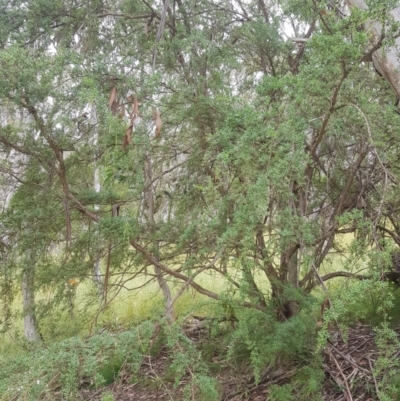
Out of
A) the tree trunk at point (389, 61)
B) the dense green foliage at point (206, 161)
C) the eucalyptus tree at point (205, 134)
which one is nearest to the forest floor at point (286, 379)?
the dense green foliage at point (206, 161)

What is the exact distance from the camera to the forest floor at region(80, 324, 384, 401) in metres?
3.48

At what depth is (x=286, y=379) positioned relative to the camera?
3869 millimetres

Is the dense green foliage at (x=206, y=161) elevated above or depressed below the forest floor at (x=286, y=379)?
above

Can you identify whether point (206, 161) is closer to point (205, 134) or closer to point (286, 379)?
point (205, 134)

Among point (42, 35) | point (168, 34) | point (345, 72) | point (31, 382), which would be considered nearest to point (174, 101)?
point (168, 34)

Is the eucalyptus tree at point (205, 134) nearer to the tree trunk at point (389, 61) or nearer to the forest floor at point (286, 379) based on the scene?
the tree trunk at point (389, 61)

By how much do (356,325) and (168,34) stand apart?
358 centimetres

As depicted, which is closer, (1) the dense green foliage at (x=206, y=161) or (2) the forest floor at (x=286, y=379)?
(1) the dense green foliage at (x=206, y=161)

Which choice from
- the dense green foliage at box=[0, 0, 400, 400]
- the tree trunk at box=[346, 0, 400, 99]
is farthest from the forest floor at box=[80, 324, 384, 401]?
the tree trunk at box=[346, 0, 400, 99]

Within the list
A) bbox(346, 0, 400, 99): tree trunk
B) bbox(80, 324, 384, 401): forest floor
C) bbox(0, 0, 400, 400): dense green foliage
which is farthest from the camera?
bbox(80, 324, 384, 401): forest floor

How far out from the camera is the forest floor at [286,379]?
3480 millimetres

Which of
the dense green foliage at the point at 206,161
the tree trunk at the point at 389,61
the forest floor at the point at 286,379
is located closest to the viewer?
the dense green foliage at the point at 206,161

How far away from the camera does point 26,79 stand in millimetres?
2631

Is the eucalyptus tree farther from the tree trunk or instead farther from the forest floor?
the forest floor
